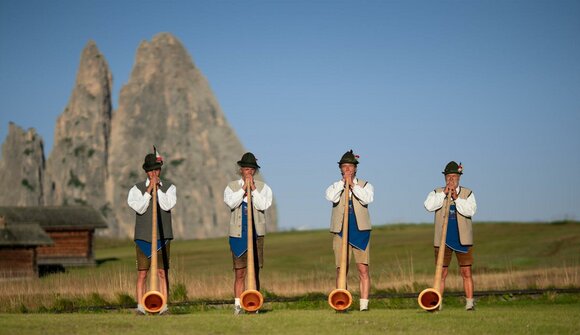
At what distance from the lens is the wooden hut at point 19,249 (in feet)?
137

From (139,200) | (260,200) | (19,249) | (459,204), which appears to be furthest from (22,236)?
(459,204)

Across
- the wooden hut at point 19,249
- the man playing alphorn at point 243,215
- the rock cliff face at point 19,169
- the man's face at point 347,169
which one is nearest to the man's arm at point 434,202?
the man's face at point 347,169

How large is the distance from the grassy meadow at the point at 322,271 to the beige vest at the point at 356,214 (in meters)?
2.69

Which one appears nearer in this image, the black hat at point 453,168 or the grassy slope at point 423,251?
the black hat at point 453,168

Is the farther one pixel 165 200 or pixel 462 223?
pixel 462 223

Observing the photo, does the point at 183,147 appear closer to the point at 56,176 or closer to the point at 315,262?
the point at 56,176

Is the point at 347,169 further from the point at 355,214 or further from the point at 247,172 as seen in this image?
the point at 247,172

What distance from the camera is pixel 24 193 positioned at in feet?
492

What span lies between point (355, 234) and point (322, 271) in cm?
2138

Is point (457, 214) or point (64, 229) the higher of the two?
point (64, 229)

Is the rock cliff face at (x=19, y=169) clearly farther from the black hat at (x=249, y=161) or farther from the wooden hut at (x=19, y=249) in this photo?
the black hat at (x=249, y=161)

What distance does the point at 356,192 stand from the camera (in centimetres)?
1248

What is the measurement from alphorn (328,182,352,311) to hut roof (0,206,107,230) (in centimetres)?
4043

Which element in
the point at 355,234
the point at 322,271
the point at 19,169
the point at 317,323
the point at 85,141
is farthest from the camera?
the point at 85,141
